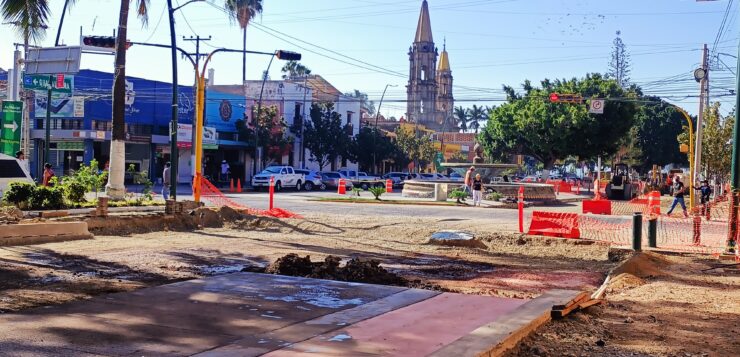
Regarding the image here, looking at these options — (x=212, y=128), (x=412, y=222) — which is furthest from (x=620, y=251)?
(x=212, y=128)

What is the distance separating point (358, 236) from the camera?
62.7ft

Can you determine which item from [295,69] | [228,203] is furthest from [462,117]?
[228,203]

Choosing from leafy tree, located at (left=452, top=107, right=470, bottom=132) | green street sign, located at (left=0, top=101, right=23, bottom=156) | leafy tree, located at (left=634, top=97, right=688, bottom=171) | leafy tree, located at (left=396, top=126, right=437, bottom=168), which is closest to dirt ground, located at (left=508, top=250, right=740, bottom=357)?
green street sign, located at (left=0, top=101, right=23, bottom=156)

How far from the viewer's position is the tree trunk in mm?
21672

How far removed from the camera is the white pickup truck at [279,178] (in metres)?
46.6

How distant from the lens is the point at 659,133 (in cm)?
8294

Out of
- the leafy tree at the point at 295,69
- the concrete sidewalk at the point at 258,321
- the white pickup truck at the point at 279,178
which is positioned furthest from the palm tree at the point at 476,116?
the concrete sidewalk at the point at 258,321

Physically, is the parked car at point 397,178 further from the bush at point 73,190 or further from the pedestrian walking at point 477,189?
the bush at point 73,190

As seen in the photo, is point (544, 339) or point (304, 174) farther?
point (304, 174)

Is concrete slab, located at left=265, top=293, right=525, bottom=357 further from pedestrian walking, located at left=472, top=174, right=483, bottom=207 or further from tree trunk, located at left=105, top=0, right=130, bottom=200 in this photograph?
pedestrian walking, located at left=472, top=174, right=483, bottom=207

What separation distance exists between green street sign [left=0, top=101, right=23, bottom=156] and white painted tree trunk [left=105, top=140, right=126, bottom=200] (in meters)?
7.19

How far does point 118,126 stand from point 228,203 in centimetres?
726

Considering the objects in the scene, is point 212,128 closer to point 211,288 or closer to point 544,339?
point 211,288

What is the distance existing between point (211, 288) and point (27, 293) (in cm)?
225
